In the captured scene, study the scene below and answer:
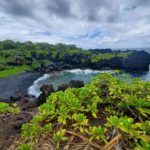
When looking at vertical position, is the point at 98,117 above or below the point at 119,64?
above

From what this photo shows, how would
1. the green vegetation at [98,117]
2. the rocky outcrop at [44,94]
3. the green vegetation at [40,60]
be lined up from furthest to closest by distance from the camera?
1. the green vegetation at [40,60]
2. the rocky outcrop at [44,94]
3. the green vegetation at [98,117]

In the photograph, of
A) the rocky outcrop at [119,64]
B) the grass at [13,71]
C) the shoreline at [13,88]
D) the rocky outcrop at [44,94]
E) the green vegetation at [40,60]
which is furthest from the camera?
the rocky outcrop at [119,64]

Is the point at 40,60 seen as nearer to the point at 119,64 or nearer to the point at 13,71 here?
the point at 13,71

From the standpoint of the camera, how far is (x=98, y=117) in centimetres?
510

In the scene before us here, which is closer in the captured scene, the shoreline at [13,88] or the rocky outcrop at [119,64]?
the shoreline at [13,88]

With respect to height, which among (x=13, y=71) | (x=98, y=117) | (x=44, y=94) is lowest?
(x=13, y=71)

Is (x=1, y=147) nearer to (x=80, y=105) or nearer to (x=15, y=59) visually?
(x=80, y=105)

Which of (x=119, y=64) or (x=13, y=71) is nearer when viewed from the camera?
(x=13, y=71)

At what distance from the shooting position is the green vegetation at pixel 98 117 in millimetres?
4098

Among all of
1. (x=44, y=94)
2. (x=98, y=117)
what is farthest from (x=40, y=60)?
(x=98, y=117)

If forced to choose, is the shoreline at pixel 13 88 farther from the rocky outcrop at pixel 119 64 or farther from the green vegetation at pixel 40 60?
the rocky outcrop at pixel 119 64

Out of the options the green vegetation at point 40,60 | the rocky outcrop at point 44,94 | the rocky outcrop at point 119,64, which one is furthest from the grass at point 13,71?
the rocky outcrop at point 44,94

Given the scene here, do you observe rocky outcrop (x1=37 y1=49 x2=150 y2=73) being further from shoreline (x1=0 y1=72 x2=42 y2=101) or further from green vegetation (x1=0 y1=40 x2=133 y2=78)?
shoreline (x1=0 y1=72 x2=42 y2=101)

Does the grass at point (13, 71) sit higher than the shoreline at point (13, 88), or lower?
lower
